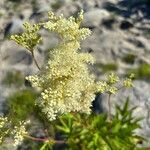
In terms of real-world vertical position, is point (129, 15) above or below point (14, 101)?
above

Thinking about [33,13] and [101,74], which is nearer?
[101,74]

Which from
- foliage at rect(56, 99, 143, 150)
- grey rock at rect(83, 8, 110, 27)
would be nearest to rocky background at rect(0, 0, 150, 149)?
grey rock at rect(83, 8, 110, 27)

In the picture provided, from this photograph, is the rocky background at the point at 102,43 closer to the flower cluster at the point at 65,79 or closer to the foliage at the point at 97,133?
the foliage at the point at 97,133

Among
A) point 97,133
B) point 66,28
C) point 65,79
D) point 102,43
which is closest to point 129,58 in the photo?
point 102,43

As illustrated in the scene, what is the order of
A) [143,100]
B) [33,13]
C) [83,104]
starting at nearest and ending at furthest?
[83,104], [143,100], [33,13]

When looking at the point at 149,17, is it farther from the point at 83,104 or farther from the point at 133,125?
the point at 83,104

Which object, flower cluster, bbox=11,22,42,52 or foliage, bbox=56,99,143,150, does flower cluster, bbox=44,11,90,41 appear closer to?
flower cluster, bbox=11,22,42,52

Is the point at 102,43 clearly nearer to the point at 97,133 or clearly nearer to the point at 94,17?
the point at 94,17

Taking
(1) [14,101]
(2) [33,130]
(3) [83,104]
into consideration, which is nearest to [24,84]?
(1) [14,101]
